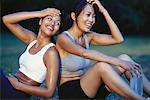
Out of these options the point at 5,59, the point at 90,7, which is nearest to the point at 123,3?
the point at 5,59

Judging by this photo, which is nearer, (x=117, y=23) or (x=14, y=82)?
(x=14, y=82)

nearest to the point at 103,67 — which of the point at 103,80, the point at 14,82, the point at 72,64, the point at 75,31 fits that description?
the point at 103,80

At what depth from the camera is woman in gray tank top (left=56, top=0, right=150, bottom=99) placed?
2127 mm

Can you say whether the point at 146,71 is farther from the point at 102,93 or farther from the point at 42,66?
the point at 42,66

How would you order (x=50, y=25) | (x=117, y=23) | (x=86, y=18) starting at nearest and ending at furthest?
(x=50, y=25) < (x=86, y=18) < (x=117, y=23)

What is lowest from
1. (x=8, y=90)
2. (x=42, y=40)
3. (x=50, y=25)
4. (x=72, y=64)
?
(x=8, y=90)

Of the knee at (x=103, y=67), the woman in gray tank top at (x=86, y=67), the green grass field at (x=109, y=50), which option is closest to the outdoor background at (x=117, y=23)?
the green grass field at (x=109, y=50)

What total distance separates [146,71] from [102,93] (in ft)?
3.93

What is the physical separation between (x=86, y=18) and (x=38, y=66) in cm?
46

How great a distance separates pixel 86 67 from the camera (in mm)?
2322

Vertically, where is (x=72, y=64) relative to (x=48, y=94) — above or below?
above

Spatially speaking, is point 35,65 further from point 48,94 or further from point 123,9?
point 123,9

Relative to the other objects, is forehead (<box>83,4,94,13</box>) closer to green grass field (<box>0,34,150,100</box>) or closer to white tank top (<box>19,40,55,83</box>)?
white tank top (<box>19,40,55,83</box>)

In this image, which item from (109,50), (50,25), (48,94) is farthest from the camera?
(109,50)
